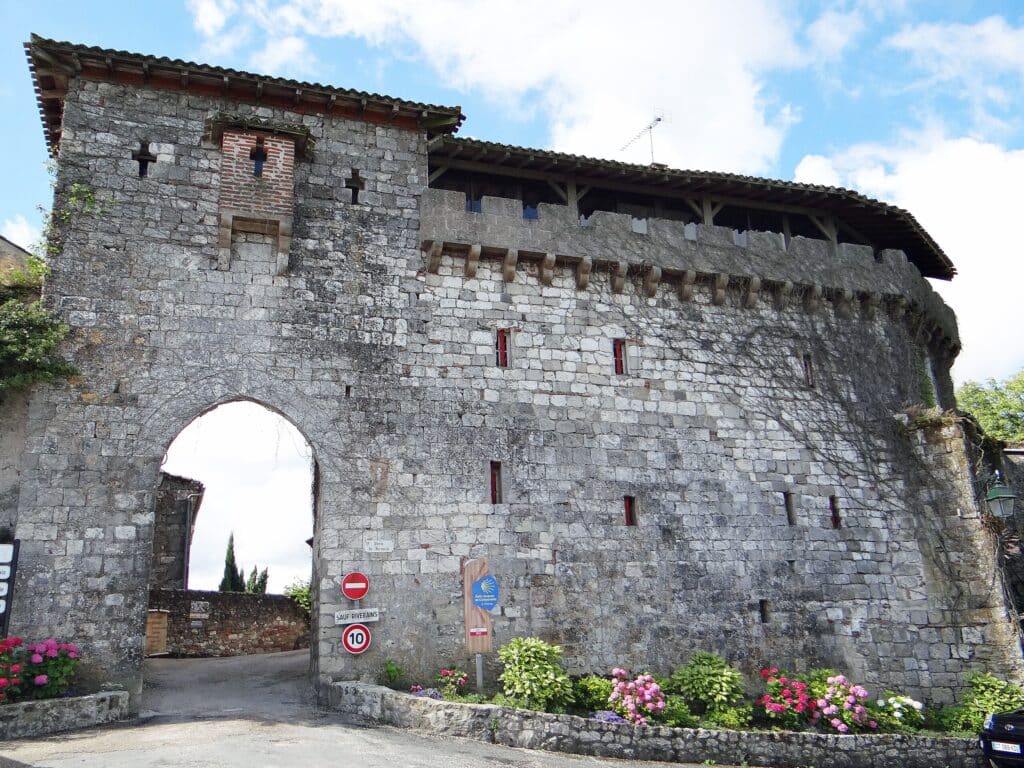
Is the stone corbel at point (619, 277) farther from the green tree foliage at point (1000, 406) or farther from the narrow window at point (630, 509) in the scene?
the green tree foliage at point (1000, 406)

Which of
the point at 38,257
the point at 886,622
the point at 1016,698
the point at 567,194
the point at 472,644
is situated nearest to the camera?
the point at 472,644

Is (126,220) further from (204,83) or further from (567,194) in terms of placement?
(567,194)

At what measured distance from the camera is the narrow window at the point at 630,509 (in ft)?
48.4

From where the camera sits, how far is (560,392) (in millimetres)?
15086

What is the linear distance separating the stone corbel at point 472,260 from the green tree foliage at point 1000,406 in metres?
21.4

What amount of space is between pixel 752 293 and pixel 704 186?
2.26m

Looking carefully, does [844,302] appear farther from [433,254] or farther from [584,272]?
[433,254]

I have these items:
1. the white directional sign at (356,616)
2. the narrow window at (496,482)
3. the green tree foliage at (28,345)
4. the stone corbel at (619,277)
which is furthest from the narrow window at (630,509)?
the green tree foliage at (28,345)

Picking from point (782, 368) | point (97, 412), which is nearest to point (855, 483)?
point (782, 368)

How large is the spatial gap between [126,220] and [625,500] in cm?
908

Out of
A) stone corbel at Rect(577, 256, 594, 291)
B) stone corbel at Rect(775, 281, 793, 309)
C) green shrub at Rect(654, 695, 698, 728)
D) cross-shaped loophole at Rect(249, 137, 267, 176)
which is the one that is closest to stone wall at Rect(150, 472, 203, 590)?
cross-shaped loophole at Rect(249, 137, 267, 176)

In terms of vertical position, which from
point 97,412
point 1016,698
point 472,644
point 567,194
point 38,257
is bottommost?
point 1016,698

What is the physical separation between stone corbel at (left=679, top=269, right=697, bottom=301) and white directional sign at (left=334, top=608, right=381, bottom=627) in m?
7.98

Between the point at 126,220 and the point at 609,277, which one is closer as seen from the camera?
the point at 126,220
